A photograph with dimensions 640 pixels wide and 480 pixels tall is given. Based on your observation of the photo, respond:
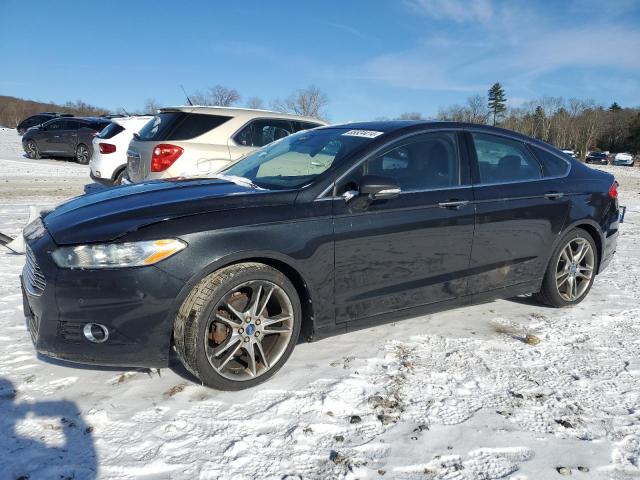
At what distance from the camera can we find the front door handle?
370 centimetres

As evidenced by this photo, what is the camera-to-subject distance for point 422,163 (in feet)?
12.4

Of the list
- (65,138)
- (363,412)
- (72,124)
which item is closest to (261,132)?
(363,412)

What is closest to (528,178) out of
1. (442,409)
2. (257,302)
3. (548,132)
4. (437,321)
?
(437,321)

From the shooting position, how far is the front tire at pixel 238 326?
2836 millimetres

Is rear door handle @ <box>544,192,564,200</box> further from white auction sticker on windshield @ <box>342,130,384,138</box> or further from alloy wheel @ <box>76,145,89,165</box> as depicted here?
alloy wheel @ <box>76,145,89,165</box>

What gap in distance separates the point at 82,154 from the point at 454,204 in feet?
58.5

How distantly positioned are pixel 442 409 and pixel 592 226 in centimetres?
272

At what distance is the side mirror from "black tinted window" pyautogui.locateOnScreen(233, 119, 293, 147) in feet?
12.6

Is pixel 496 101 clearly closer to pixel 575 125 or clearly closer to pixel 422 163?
pixel 575 125

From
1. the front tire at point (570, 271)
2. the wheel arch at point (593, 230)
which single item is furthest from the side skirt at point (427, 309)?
the wheel arch at point (593, 230)

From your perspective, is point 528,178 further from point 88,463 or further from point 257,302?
point 88,463

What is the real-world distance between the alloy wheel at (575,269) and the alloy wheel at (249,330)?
2.70m

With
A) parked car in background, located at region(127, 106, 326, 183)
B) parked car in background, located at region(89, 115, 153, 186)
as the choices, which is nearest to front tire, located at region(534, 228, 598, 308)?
parked car in background, located at region(127, 106, 326, 183)

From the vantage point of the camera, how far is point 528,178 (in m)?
4.29
